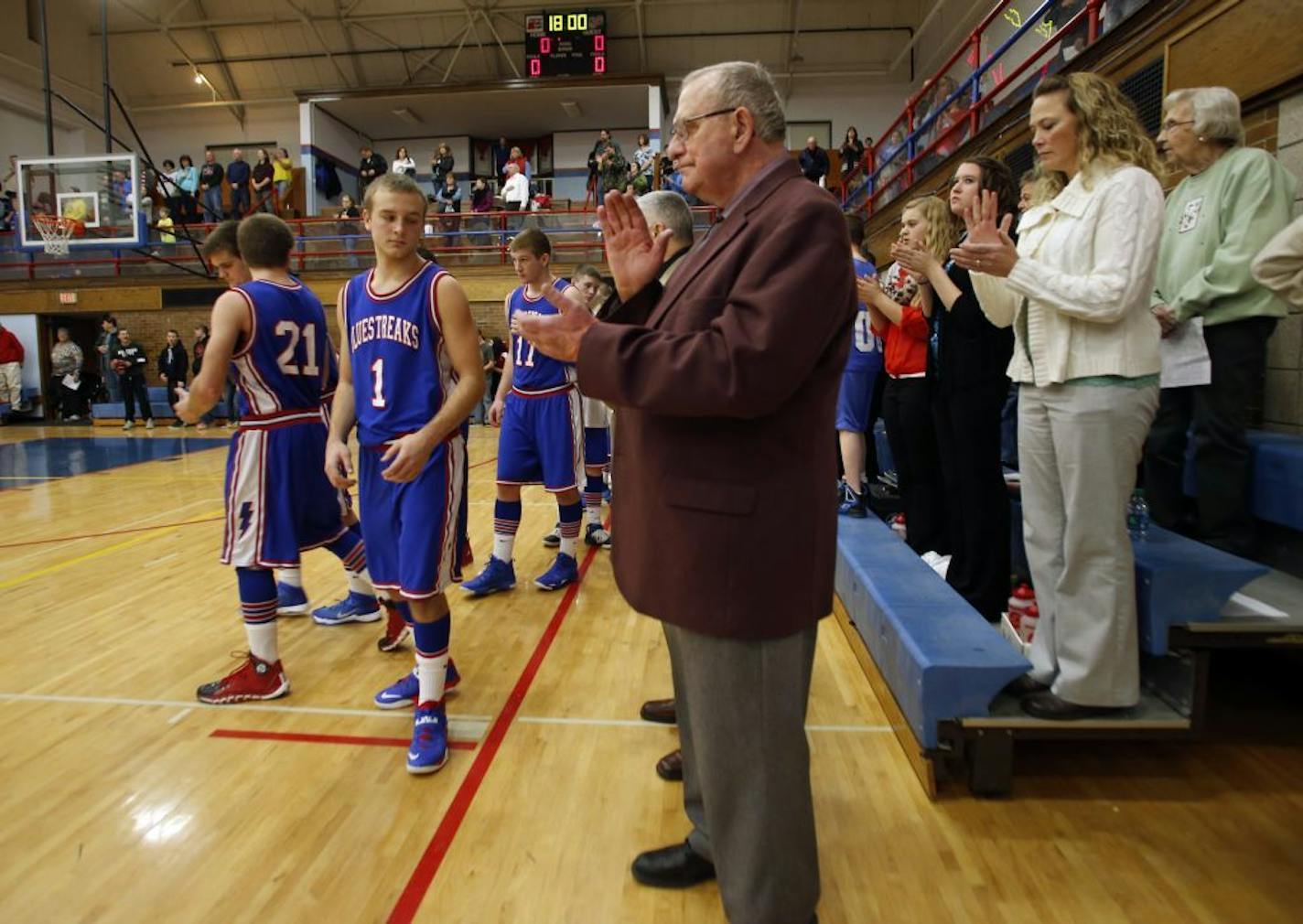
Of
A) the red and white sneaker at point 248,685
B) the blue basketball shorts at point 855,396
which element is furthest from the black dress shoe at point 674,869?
the blue basketball shorts at point 855,396

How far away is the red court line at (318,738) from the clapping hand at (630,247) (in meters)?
1.75

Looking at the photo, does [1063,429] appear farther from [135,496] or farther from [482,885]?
[135,496]

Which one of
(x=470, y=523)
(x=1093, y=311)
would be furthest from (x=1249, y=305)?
(x=470, y=523)

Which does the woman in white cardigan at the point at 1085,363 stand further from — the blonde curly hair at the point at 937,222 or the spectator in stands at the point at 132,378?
the spectator in stands at the point at 132,378

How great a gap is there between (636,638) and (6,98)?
21442 mm

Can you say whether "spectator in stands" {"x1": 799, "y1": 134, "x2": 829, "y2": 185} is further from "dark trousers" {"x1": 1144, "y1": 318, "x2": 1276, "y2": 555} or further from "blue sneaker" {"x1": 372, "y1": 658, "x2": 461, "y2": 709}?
Answer: "blue sneaker" {"x1": 372, "y1": 658, "x2": 461, "y2": 709}

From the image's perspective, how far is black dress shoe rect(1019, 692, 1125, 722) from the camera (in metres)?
2.21

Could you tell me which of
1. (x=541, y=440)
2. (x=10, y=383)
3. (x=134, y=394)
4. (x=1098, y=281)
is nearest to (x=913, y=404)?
(x=1098, y=281)

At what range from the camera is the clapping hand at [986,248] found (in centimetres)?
199

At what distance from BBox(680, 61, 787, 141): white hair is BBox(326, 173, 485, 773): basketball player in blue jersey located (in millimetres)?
1312

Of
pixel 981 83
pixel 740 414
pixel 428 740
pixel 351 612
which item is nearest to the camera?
pixel 740 414

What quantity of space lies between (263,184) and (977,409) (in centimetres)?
1801

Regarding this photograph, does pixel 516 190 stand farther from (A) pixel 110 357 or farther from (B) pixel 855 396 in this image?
(B) pixel 855 396

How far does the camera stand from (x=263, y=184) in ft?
55.3
